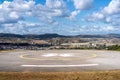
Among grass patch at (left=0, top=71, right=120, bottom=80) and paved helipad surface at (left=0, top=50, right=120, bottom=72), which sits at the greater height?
paved helipad surface at (left=0, top=50, right=120, bottom=72)

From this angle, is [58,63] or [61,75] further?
[58,63]

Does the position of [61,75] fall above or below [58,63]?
below

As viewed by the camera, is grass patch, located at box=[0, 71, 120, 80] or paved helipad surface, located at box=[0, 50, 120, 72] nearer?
grass patch, located at box=[0, 71, 120, 80]

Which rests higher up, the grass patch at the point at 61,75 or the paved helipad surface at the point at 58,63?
the paved helipad surface at the point at 58,63

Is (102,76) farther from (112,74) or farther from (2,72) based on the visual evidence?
(2,72)

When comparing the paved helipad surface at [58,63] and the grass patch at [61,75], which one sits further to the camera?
the paved helipad surface at [58,63]

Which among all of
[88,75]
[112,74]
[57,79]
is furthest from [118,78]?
[57,79]

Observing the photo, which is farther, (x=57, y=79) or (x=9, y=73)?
(x=9, y=73)
